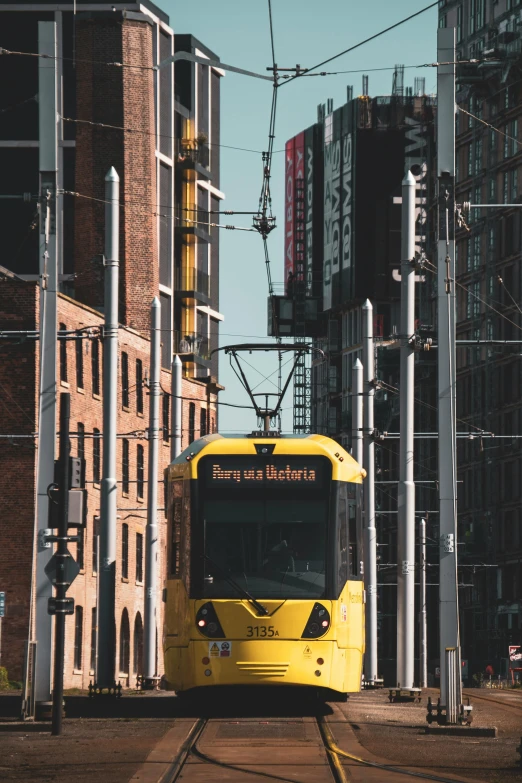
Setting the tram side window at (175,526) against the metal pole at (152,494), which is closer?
the tram side window at (175,526)

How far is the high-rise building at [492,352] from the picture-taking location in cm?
10319

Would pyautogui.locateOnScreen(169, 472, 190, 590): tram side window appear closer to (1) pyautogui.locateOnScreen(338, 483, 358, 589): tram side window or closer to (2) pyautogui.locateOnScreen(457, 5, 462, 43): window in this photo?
(1) pyautogui.locateOnScreen(338, 483, 358, 589): tram side window

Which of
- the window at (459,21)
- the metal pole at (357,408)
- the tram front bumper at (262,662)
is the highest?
the window at (459,21)

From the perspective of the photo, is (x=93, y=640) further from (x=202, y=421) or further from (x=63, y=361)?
(x=202, y=421)

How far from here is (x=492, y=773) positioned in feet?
53.7

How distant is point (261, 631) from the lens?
2491 cm

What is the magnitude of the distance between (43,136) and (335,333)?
124m

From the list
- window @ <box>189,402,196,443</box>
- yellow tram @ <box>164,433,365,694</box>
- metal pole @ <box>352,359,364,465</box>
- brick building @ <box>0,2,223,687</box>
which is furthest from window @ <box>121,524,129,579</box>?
yellow tram @ <box>164,433,365,694</box>

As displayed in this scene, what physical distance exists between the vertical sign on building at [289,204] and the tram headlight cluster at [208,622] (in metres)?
126

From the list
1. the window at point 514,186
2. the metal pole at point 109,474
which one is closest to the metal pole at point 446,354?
the metal pole at point 109,474

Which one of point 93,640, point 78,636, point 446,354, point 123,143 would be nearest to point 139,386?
point 123,143

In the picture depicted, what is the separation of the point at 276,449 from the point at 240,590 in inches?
83.9

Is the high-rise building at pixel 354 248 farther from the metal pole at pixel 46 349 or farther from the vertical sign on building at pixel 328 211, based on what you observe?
the metal pole at pixel 46 349

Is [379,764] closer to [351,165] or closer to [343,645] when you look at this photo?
[343,645]
